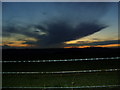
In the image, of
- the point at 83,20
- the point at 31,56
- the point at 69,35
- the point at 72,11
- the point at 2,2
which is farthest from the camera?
the point at 31,56

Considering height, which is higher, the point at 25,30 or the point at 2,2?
the point at 2,2

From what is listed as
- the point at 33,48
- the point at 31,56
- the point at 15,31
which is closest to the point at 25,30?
the point at 15,31

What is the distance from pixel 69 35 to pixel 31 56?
50.1 inches

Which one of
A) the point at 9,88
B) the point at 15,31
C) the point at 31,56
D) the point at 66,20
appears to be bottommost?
the point at 9,88

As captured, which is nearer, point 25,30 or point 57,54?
point 25,30

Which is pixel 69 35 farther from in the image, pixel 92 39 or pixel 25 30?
pixel 25 30

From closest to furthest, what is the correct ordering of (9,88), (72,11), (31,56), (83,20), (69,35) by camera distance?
(9,88) < (72,11) < (83,20) < (69,35) < (31,56)

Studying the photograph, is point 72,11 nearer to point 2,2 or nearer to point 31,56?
point 2,2

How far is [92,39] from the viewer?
3.81 meters

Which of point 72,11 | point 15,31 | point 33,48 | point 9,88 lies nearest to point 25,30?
point 15,31

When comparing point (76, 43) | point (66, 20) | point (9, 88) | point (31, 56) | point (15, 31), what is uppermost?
point (66, 20)

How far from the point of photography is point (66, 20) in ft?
12.1

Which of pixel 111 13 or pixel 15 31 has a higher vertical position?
pixel 111 13

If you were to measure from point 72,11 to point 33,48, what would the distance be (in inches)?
60.1
